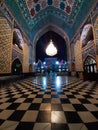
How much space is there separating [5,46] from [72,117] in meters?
4.84

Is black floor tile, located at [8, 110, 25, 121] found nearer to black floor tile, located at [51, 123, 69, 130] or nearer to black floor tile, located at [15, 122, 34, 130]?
black floor tile, located at [15, 122, 34, 130]

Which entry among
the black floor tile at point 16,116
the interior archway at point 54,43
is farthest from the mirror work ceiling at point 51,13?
the black floor tile at point 16,116

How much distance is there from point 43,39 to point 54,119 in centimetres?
1382

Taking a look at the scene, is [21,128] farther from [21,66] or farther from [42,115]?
[21,66]

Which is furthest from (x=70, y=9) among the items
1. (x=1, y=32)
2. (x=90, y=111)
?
(x=90, y=111)

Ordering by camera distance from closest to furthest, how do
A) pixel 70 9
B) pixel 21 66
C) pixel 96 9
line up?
pixel 96 9, pixel 21 66, pixel 70 9

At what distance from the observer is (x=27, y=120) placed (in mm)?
1204

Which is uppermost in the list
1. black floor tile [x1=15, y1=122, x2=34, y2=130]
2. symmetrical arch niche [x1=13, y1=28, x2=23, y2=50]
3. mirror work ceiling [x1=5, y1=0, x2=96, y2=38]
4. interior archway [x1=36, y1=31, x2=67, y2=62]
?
mirror work ceiling [x1=5, y1=0, x2=96, y2=38]

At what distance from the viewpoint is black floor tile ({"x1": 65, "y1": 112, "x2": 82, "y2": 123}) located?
1.18m

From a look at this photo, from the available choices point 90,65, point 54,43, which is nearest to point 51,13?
point 54,43

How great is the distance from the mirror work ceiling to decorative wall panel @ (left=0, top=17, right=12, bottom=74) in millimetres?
2680

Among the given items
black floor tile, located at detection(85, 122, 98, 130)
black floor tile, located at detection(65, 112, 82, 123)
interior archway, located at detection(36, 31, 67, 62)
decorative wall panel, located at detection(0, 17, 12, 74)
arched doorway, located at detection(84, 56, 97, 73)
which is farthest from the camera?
interior archway, located at detection(36, 31, 67, 62)

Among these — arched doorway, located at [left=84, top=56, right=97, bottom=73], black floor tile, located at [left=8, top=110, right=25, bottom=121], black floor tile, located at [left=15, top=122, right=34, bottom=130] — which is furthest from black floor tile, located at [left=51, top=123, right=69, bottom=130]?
arched doorway, located at [left=84, top=56, right=97, bottom=73]

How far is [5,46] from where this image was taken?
4871 mm
